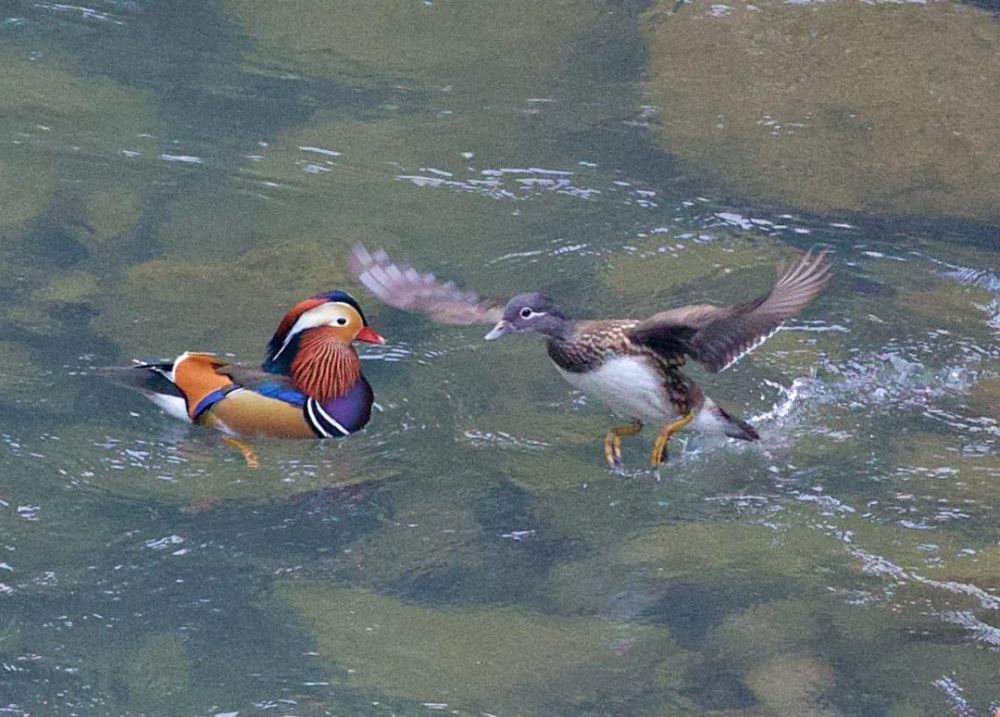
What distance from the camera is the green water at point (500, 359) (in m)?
4.77

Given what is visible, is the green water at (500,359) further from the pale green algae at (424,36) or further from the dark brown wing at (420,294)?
the dark brown wing at (420,294)

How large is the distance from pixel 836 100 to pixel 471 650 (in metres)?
4.83

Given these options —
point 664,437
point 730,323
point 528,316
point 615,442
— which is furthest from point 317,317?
point 730,323

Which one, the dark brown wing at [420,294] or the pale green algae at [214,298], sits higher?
the dark brown wing at [420,294]

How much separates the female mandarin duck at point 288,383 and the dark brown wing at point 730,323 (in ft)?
3.76

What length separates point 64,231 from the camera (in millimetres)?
7285

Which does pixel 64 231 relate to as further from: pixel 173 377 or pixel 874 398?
pixel 874 398

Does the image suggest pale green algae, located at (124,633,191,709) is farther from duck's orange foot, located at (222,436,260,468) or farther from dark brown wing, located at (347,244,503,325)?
dark brown wing, located at (347,244,503,325)

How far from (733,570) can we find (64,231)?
11.8ft

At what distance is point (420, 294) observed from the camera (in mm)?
6020

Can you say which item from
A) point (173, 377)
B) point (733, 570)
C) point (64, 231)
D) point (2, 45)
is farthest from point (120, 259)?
point (733, 570)

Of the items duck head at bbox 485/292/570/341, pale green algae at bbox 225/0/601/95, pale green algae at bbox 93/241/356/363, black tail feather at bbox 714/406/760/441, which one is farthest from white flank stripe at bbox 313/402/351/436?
pale green algae at bbox 225/0/601/95

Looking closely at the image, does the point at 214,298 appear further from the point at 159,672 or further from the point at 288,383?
the point at 159,672

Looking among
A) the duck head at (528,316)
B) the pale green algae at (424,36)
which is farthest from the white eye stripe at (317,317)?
the pale green algae at (424,36)
